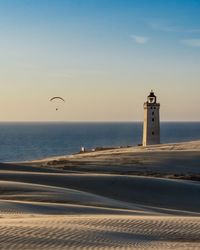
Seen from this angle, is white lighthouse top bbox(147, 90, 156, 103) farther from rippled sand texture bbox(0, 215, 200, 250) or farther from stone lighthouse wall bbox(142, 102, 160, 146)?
rippled sand texture bbox(0, 215, 200, 250)

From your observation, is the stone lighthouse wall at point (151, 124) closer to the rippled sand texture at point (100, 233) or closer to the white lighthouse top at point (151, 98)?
the white lighthouse top at point (151, 98)

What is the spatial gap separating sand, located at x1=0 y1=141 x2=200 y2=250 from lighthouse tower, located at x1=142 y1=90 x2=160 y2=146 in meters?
19.6

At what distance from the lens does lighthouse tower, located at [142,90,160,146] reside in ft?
199

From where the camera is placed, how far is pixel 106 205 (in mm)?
19047

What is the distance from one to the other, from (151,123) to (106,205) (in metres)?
42.4

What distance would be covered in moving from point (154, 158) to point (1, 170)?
1196cm

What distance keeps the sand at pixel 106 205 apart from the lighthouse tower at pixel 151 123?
1963 cm

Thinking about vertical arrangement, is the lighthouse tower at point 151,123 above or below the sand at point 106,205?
above

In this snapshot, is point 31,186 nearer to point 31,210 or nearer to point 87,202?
point 87,202

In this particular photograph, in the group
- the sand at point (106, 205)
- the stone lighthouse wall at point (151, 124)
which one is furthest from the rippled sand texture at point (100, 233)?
the stone lighthouse wall at point (151, 124)

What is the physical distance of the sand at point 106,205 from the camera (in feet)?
36.2

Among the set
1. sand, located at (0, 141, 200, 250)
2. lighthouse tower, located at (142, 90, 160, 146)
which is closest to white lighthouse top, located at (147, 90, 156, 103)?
lighthouse tower, located at (142, 90, 160, 146)

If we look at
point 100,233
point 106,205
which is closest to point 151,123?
point 106,205

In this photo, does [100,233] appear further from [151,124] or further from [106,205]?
[151,124]
